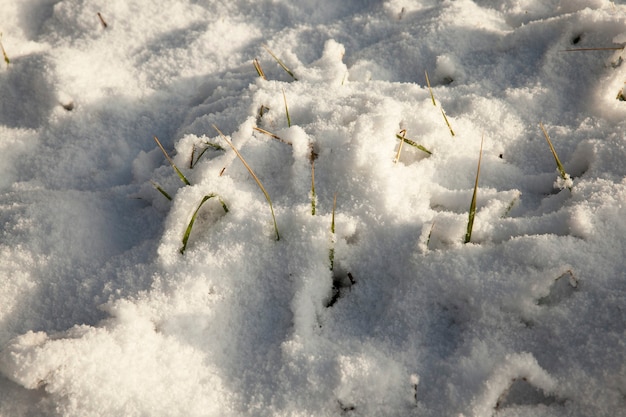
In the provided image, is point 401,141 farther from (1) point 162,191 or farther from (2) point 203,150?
(1) point 162,191

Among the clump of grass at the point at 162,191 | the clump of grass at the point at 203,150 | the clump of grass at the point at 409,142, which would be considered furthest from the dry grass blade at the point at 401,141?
the clump of grass at the point at 162,191

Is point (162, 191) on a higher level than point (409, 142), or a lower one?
lower

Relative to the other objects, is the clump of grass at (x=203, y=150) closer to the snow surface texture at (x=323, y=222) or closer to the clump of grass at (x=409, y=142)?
the snow surface texture at (x=323, y=222)

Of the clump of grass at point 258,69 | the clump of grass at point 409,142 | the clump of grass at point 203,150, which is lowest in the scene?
the clump of grass at point 203,150

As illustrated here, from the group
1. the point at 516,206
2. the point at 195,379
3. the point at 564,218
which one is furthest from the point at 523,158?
the point at 195,379

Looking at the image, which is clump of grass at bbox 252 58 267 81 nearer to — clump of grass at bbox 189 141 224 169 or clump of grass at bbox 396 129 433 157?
clump of grass at bbox 189 141 224 169

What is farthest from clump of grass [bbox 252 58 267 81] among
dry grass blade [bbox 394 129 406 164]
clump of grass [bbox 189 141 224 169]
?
dry grass blade [bbox 394 129 406 164]

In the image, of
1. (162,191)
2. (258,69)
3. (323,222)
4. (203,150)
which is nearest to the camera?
(323,222)

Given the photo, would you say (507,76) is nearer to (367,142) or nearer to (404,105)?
(404,105)

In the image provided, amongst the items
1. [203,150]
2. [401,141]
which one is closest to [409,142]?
[401,141]
